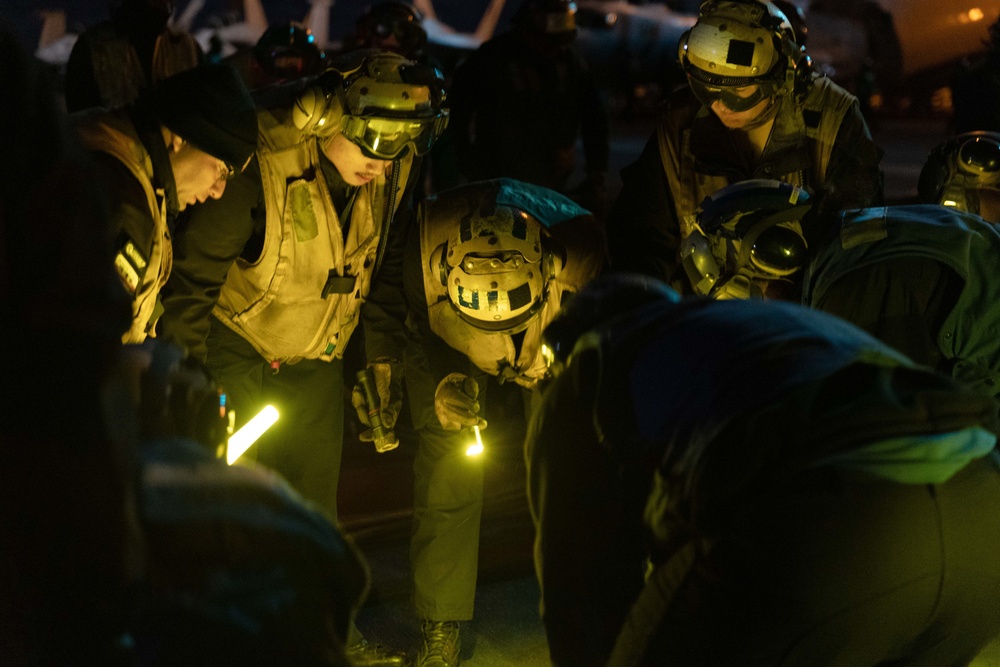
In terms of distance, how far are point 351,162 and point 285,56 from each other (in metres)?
2.43

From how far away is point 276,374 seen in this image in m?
4.30

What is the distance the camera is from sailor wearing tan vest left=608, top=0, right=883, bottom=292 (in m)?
4.28

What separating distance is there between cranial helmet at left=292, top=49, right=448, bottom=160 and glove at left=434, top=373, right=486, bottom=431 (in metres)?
0.83

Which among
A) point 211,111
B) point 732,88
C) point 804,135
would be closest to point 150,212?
point 211,111

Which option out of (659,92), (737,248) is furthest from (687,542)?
(659,92)

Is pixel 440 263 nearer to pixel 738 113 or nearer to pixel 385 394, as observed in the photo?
pixel 385 394

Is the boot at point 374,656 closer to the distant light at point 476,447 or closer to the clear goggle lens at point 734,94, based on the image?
the distant light at point 476,447

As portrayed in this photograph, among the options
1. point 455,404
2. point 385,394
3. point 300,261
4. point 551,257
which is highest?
point 551,257

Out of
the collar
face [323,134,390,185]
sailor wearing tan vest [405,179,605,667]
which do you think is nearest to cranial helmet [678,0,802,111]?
sailor wearing tan vest [405,179,605,667]

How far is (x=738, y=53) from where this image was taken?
4.25 m

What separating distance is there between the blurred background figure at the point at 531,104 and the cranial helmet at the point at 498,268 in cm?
274

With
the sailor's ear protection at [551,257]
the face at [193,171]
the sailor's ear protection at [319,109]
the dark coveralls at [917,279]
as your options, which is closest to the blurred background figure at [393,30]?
the sailor's ear protection at [319,109]

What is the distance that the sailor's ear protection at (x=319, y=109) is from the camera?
3912mm

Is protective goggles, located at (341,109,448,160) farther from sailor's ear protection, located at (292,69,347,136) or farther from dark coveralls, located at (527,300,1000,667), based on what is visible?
dark coveralls, located at (527,300,1000,667)
